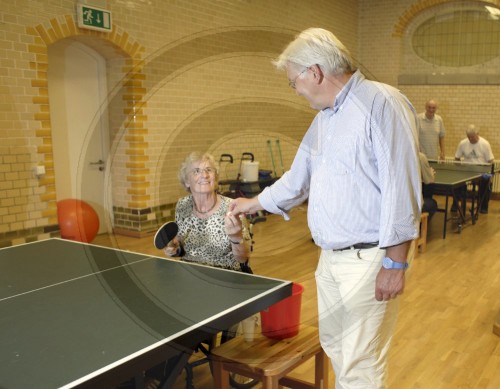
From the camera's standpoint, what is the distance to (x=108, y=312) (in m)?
1.65

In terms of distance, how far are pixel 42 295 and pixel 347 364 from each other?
1.11 metres

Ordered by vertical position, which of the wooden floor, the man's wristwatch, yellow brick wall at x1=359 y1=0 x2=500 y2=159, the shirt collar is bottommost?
A: the wooden floor

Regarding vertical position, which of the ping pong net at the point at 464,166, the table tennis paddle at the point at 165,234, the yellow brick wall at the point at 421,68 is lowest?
the ping pong net at the point at 464,166

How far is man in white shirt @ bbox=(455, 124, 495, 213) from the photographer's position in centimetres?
753

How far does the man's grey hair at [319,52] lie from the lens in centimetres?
156

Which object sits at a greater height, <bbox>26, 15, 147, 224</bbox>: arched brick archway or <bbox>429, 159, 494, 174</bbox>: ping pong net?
<bbox>26, 15, 147, 224</bbox>: arched brick archway

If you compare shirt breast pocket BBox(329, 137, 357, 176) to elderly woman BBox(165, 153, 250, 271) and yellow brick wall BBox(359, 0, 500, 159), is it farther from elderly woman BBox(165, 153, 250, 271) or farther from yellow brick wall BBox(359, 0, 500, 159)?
yellow brick wall BBox(359, 0, 500, 159)

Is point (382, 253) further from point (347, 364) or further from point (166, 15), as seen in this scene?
point (166, 15)

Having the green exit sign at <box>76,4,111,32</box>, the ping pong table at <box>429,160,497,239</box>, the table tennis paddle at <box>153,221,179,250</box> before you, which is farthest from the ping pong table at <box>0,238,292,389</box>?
the ping pong table at <box>429,160,497,239</box>

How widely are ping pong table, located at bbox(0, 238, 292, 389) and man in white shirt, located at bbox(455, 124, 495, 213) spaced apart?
6.45 meters

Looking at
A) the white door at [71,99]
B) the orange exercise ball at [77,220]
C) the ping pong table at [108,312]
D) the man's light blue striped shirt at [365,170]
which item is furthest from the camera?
the white door at [71,99]

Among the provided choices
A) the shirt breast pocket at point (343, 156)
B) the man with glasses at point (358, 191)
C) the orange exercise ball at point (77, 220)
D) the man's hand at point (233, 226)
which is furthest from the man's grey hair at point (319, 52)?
the orange exercise ball at point (77, 220)

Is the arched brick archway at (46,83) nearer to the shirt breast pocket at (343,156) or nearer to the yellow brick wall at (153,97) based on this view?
the yellow brick wall at (153,97)

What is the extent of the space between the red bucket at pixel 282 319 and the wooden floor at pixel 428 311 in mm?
124
